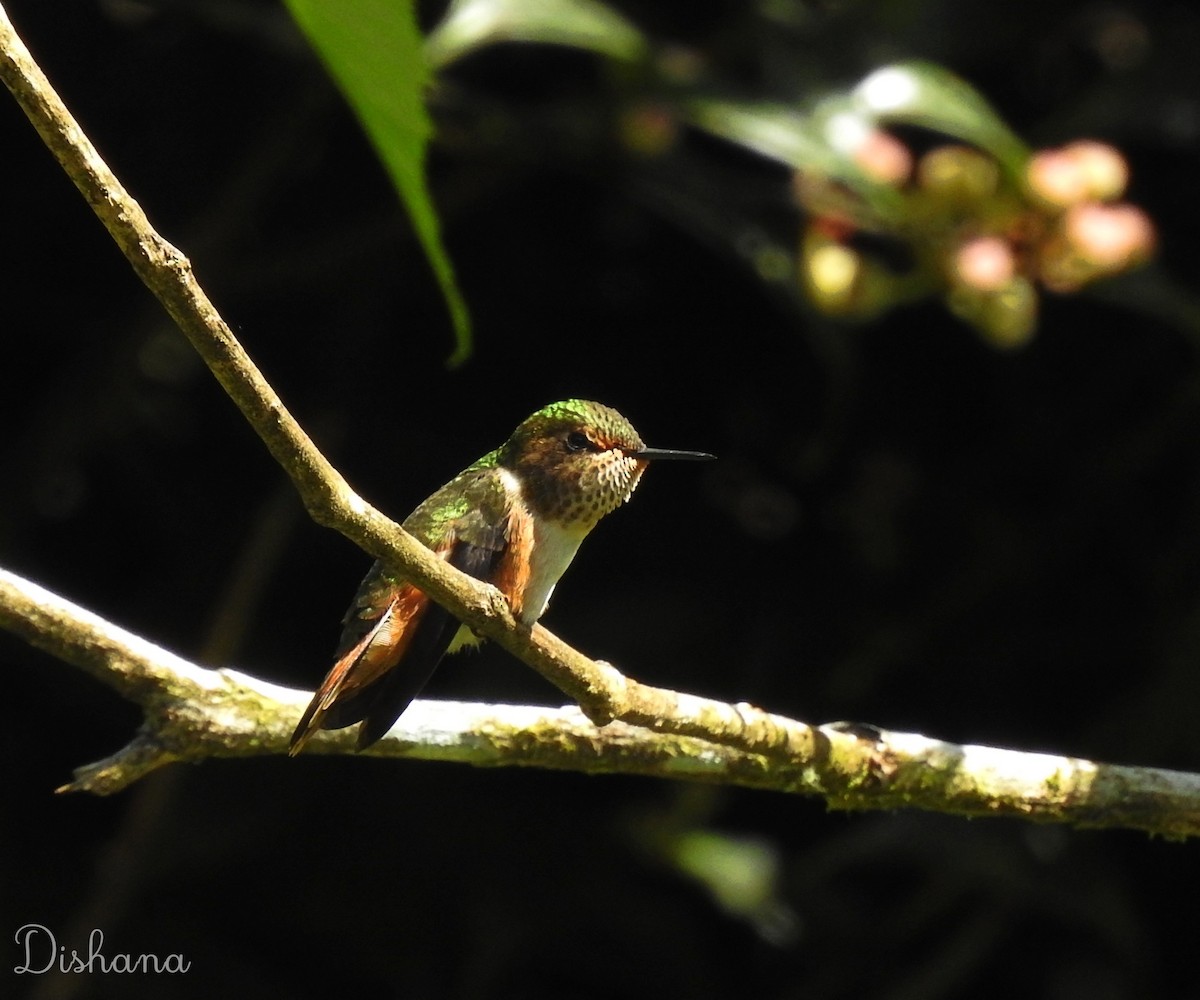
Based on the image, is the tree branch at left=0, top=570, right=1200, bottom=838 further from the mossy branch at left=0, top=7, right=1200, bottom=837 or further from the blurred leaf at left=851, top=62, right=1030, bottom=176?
the blurred leaf at left=851, top=62, right=1030, bottom=176

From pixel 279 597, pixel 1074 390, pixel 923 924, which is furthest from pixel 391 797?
pixel 1074 390

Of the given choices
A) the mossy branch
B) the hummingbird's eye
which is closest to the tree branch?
the mossy branch

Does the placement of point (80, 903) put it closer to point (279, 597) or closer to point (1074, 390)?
point (279, 597)

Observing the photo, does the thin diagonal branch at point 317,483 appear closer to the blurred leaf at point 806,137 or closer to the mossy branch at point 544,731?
the mossy branch at point 544,731
